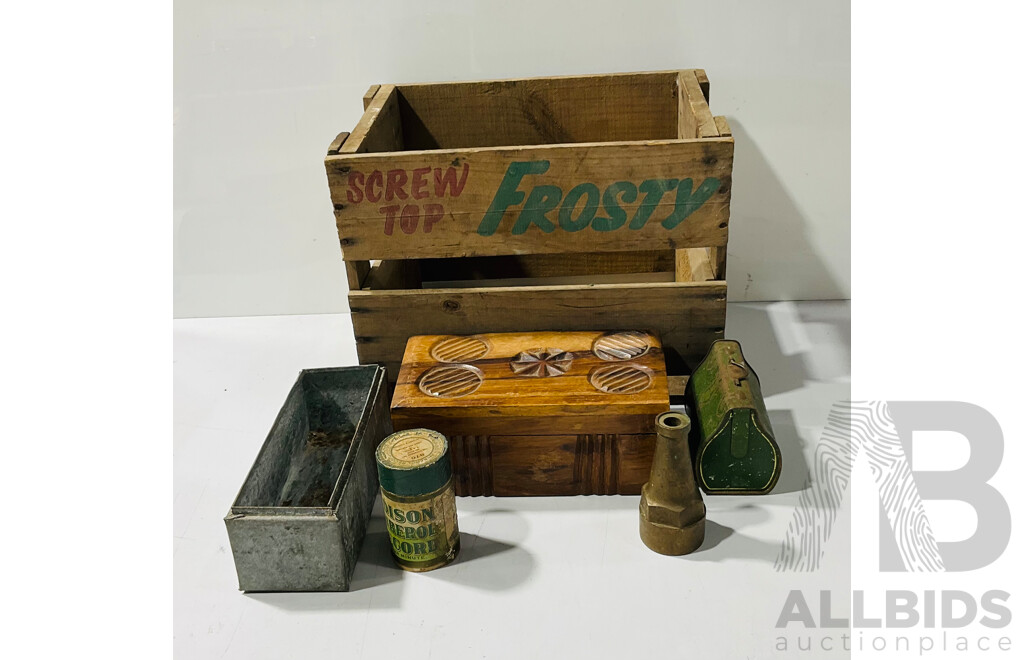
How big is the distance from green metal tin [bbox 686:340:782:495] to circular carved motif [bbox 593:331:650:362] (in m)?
0.18

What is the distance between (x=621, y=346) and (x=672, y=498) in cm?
46

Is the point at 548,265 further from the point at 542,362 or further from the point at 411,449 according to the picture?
the point at 411,449

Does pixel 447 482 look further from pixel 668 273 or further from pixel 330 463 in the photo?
pixel 668 273

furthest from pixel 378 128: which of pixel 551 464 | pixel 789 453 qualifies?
pixel 789 453

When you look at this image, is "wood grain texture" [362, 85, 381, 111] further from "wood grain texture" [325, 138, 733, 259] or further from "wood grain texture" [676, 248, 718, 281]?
"wood grain texture" [676, 248, 718, 281]

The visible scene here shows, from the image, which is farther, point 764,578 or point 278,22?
point 278,22

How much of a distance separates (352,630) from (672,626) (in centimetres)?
60

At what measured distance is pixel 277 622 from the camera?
178 centimetres

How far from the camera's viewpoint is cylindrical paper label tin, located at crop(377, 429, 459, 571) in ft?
5.86

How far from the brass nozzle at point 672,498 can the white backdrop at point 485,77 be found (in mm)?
1158

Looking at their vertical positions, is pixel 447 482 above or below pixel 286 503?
above

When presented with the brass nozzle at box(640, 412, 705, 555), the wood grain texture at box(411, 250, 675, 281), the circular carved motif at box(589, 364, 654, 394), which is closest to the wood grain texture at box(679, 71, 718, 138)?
the wood grain texture at box(411, 250, 675, 281)

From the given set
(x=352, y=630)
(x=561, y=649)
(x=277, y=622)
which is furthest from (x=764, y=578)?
(x=277, y=622)

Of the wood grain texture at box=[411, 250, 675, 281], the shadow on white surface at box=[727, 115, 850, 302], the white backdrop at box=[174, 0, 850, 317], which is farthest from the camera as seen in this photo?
the wood grain texture at box=[411, 250, 675, 281]
